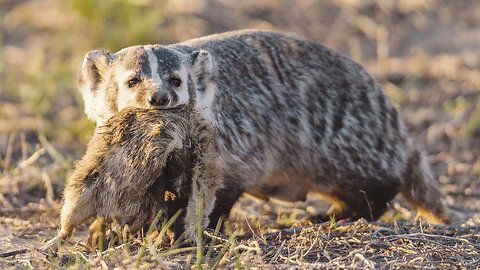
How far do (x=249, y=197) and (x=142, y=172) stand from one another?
64.4 inches

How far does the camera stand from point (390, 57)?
729 centimetres

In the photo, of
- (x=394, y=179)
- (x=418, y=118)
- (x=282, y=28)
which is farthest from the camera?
(x=282, y=28)

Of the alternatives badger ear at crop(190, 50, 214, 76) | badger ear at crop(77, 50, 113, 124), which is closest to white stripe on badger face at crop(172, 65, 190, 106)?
badger ear at crop(190, 50, 214, 76)

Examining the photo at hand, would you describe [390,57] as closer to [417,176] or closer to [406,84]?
[406,84]

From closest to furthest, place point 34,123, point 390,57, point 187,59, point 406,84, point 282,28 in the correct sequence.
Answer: point 187,59 → point 34,123 → point 406,84 → point 390,57 → point 282,28

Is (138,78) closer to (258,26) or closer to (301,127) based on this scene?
(301,127)

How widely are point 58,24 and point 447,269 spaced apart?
5388mm

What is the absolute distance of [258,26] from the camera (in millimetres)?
7801

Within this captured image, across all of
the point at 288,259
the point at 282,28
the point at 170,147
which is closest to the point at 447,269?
the point at 288,259

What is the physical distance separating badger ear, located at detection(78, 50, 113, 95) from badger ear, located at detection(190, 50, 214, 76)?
31 cm

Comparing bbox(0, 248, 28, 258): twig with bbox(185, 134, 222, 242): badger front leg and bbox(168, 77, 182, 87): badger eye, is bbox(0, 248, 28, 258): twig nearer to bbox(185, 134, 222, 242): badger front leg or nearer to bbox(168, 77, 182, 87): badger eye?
bbox(185, 134, 222, 242): badger front leg

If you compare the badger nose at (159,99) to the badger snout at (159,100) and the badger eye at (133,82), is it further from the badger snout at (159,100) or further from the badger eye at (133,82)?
the badger eye at (133,82)

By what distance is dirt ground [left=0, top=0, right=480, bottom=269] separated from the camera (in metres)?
3.25

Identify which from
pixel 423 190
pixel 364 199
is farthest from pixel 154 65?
pixel 423 190
